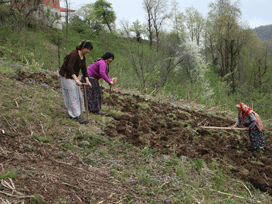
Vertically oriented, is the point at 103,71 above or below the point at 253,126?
above

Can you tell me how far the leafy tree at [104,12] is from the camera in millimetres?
32656

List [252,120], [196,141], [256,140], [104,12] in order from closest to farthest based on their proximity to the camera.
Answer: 1. [196,141]
2. [256,140]
3. [252,120]
4. [104,12]

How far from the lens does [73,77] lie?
427 cm

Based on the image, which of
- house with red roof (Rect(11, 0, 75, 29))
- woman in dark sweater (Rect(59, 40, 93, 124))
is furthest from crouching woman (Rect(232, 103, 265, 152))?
house with red roof (Rect(11, 0, 75, 29))

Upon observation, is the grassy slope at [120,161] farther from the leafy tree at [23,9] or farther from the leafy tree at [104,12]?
the leafy tree at [104,12]

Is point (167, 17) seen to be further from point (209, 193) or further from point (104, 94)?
point (209, 193)

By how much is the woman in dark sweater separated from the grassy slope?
0.30m

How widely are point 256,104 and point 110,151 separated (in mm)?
16877

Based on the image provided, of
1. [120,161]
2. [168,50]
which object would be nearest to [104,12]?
[168,50]

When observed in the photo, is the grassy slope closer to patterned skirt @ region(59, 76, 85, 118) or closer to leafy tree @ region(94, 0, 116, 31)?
patterned skirt @ region(59, 76, 85, 118)

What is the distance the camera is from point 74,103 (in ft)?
14.7

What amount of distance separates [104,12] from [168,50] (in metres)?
21.9

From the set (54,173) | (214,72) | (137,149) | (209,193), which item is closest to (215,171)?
(209,193)

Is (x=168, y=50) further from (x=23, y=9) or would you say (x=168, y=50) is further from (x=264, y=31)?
(x=264, y=31)
